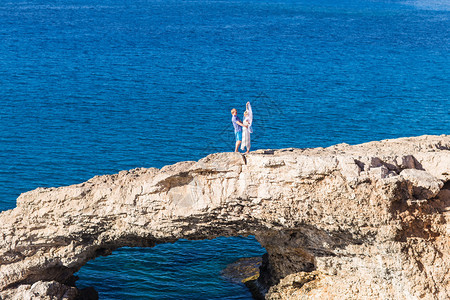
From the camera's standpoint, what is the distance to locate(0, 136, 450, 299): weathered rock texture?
16.4 m

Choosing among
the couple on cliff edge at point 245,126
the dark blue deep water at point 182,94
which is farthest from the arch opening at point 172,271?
the couple on cliff edge at point 245,126

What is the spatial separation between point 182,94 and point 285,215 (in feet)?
118

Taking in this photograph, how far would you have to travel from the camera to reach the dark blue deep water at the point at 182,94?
1134 inches

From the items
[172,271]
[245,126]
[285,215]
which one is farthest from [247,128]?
[172,271]

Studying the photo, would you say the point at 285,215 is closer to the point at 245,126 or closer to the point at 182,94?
the point at 245,126

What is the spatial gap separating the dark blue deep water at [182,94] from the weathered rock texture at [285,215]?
5673mm

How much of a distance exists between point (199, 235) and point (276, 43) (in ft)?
184

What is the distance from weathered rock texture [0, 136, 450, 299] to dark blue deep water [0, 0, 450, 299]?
5.67 meters

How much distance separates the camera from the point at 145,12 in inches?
3615

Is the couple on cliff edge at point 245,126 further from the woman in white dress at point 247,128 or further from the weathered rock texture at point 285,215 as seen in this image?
the weathered rock texture at point 285,215

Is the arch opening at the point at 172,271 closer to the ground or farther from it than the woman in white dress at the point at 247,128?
closer to the ground

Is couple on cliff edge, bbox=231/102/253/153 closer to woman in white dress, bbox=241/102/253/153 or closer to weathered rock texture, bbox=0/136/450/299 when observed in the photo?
woman in white dress, bbox=241/102/253/153

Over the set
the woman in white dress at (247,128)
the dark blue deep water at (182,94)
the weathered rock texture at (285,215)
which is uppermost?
the dark blue deep water at (182,94)

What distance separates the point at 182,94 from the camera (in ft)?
171
